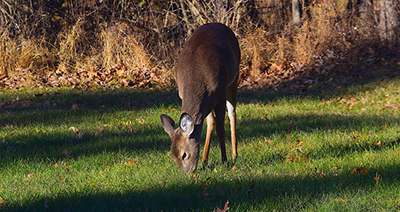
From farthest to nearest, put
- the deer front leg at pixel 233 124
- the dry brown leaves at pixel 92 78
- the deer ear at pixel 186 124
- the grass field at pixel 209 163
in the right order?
the dry brown leaves at pixel 92 78 → the deer front leg at pixel 233 124 → the deer ear at pixel 186 124 → the grass field at pixel 209 163

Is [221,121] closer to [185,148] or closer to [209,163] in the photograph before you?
[209,163]

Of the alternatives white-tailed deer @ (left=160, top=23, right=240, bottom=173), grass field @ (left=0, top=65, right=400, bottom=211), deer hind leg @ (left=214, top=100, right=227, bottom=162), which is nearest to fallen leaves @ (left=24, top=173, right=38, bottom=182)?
grass field @ (left=0, top=65, right=400, bottom=211)

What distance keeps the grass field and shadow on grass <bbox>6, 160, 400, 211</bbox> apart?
0.01 meters

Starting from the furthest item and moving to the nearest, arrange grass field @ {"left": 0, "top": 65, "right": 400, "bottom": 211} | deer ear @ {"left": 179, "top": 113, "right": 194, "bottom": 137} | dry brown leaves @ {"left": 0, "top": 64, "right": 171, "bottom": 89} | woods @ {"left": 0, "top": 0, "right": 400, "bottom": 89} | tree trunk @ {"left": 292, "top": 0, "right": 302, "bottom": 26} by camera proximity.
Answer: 1. tree trunk @ {"left": 292, "top": 0, "right": 302, "bottom": 26}
2. woods @ {"left": 0, "top": 0, "right": 400, "bottom": 89}
3. dry brown leaves @ {"left": 0, "top": 64, "right": 171, "bottom": 89}
4. deer ear @ {"left": 179, "top": 113, "right": 194, "bottom": 137}
5. grass field @ {"left": 0, "top": 65, "right": 400, "bottom": 211}

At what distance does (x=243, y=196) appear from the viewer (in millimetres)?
4461

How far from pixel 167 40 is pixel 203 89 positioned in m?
9.17

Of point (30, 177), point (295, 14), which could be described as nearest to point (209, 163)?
A: point (30, 177)

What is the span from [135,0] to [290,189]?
12.1 m

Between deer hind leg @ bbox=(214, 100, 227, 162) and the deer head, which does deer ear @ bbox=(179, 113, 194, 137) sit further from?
deer hind leg @ bbox=(214, 100, 227, 162)

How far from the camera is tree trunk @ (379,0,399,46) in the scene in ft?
44.2

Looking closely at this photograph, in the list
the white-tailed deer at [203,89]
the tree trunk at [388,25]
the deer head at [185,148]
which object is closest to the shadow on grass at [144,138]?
the white-tailed deer at [203,89]

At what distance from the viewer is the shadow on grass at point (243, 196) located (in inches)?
168

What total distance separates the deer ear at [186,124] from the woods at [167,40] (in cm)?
756

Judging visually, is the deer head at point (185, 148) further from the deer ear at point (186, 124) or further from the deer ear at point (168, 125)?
the deer ear at point (168, 125)
